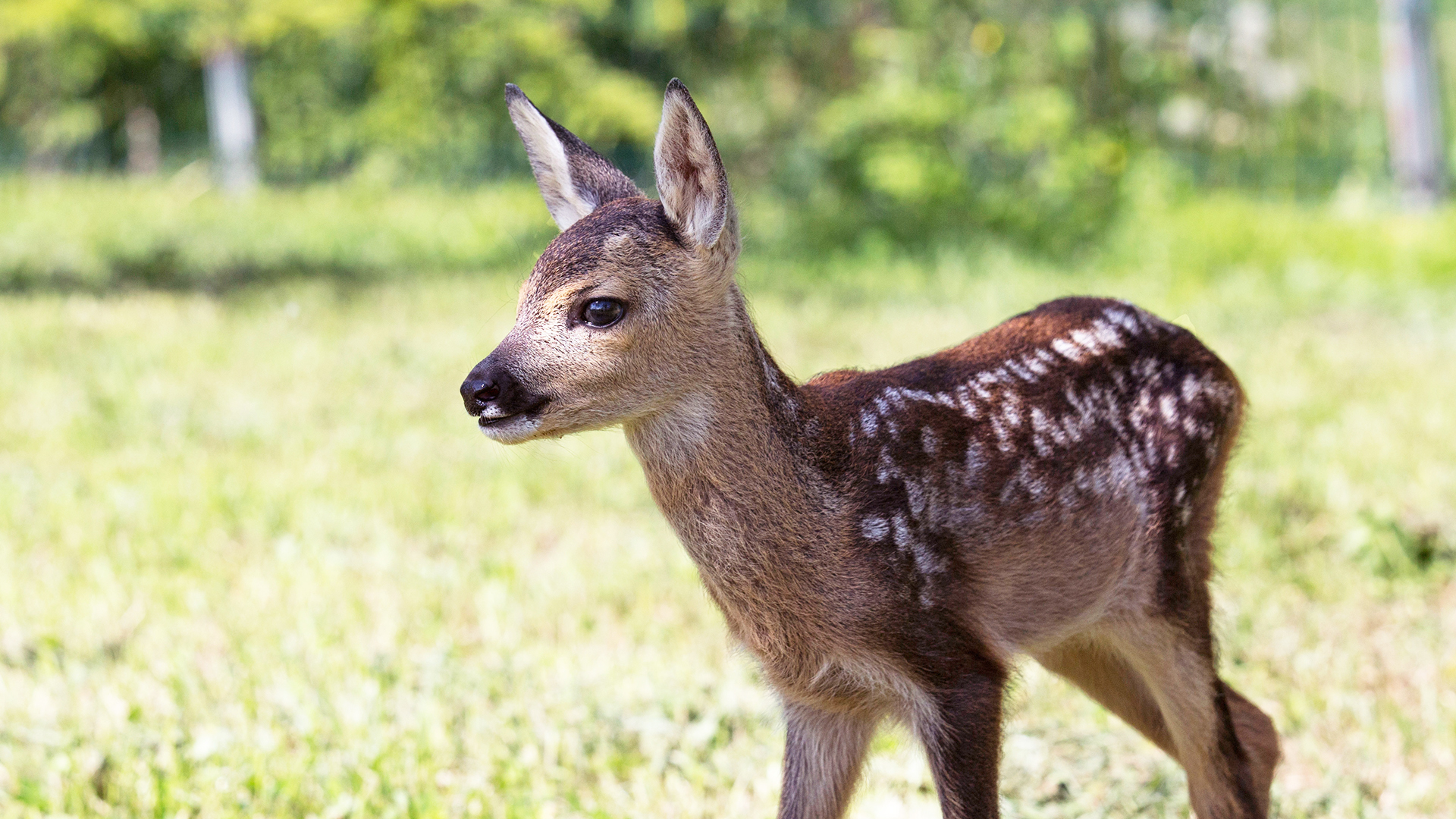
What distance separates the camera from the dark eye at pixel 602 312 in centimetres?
260

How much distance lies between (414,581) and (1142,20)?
8.60 m

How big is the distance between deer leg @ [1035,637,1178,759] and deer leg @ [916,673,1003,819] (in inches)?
22.4

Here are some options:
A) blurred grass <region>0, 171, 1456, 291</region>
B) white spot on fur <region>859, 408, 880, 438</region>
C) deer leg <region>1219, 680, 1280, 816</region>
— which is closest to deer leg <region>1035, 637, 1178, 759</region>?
deer leg <region>1219, 680, 1280, 816</region>

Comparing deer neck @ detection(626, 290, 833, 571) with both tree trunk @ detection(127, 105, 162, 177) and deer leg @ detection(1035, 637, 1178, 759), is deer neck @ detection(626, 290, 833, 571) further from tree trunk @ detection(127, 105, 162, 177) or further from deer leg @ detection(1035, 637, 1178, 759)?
tree trunk @ detection(127, 105, 162, 177)

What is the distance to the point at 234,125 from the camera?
14008 millimetres

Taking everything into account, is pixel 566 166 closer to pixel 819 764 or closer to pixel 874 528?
pixel 874 528

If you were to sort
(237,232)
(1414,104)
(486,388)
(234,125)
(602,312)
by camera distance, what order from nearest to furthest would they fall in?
1. (486,388)
2. (602,312)
3. (1414,104)
4. (237,232)
5. (234,125)

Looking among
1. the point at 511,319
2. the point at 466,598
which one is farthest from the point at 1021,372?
the point at 511,319

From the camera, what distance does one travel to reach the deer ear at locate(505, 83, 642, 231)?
9.29 feet

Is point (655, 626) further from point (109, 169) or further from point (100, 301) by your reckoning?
point (109, 169)

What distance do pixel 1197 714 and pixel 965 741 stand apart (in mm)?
710

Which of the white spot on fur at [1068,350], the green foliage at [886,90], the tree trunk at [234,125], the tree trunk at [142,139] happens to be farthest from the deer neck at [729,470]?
the tree trunk at [142,139]

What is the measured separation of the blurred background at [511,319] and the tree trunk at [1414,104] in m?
0.03

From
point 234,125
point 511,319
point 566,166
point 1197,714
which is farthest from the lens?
point 234,125
